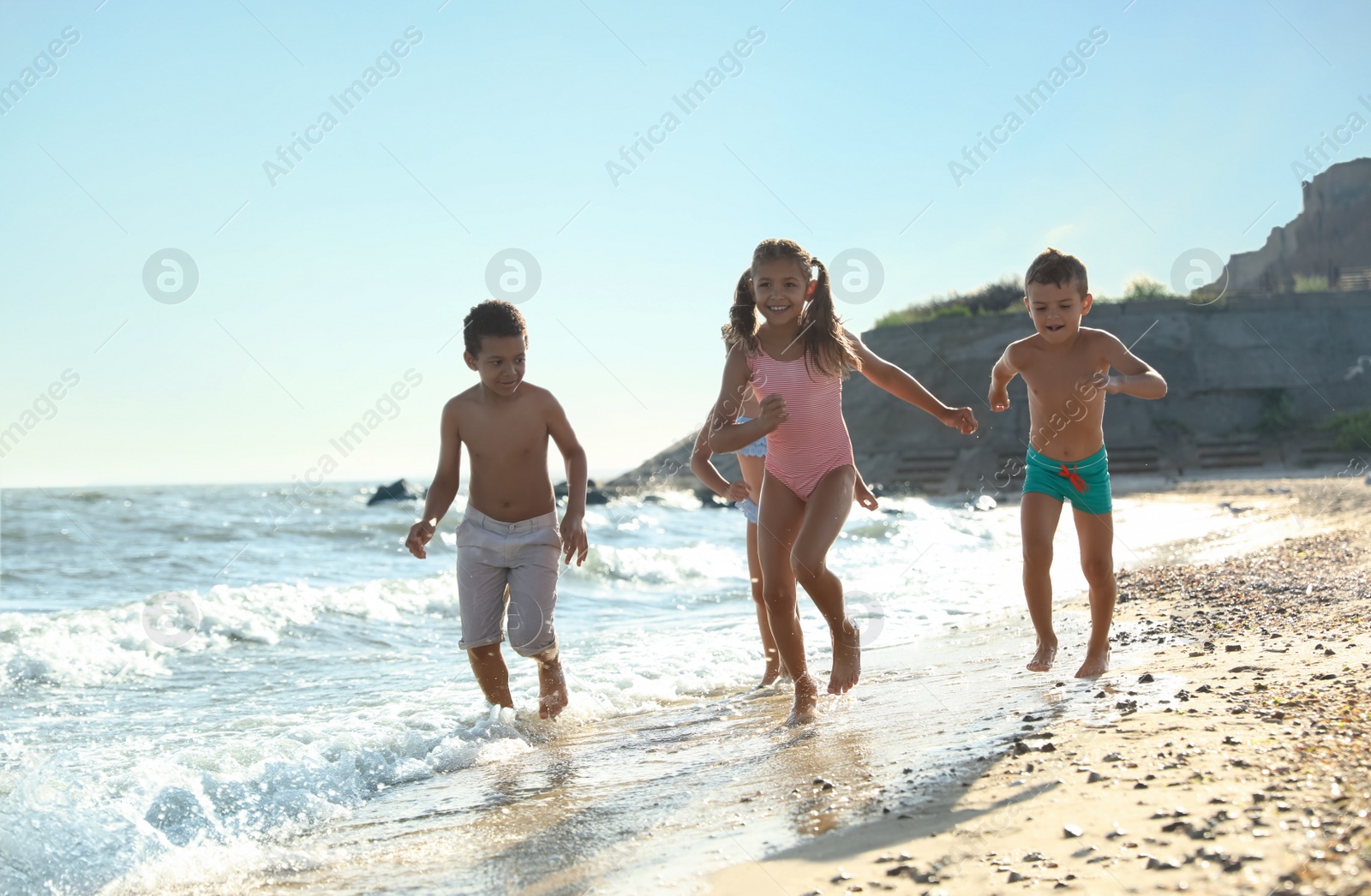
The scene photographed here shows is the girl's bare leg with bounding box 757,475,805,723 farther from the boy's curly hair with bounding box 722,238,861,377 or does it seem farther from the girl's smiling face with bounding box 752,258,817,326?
the girl's smiling face with bounding box 752,258,817,326

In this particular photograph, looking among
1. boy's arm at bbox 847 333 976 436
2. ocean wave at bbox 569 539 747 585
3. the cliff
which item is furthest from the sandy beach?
the cliff

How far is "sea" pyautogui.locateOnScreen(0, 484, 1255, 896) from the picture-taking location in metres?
2.68

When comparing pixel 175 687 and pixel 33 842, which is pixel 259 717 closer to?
pixel 175 687

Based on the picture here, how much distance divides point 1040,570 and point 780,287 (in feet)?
5.16

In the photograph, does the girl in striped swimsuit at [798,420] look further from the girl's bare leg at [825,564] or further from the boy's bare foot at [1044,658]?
the boy's bare foot at [1044,658]

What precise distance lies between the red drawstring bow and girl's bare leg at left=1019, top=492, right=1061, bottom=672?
0.33 feet

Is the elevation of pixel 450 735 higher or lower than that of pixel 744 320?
lower

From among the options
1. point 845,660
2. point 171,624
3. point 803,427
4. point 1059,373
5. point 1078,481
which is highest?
point 1059,373

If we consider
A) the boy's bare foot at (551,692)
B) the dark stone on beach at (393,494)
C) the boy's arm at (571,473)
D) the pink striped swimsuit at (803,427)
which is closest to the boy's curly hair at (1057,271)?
the pink striped swimsuit at (803,427)

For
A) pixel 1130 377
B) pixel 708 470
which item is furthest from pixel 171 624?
pixel 1130 377

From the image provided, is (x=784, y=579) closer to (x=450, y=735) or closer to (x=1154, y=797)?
(x=450, y=735)

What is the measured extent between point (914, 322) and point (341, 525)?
2288 centimetres

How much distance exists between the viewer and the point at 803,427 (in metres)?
4.07

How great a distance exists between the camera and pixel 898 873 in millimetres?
2076
